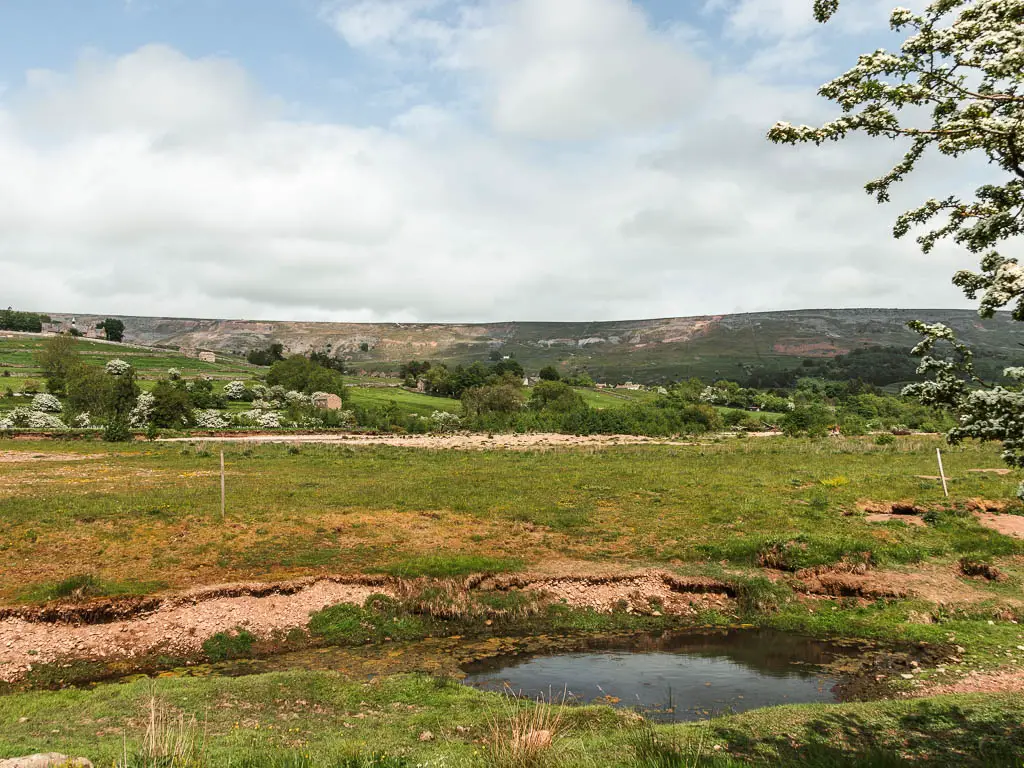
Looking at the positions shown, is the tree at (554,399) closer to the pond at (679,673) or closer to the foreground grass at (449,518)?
the foreground grass at (449,518)

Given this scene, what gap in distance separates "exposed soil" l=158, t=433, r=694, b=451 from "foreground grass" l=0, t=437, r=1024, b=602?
64.5ft

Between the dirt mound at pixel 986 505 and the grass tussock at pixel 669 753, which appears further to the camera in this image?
the dirt mound at pixel 986 505

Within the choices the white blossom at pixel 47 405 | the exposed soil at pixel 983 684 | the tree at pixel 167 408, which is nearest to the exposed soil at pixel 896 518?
the exposed soil at pixel 983 684

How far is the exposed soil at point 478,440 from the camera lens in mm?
67312

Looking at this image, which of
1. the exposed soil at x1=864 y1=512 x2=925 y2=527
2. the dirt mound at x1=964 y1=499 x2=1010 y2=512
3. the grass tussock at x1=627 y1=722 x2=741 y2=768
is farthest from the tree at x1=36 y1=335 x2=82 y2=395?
the dirt mound at x1=964 y1=499 x2=1010 y2=512

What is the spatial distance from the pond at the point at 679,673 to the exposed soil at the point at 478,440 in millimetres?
44928

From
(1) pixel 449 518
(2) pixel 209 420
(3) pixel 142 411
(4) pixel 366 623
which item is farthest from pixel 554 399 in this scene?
(4) pixel 366 623

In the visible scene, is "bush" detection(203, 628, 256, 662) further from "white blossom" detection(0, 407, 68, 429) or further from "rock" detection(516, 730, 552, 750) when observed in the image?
"white blossom" detection(0, 407, 68, 429)

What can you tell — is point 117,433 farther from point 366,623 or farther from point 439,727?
point 439,727

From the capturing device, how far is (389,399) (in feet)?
438

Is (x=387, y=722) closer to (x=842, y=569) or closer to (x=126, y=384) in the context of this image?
(x=842, y=569)

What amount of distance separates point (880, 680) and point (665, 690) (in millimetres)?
5380

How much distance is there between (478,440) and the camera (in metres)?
74.9

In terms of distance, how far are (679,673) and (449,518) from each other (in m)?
15.1
